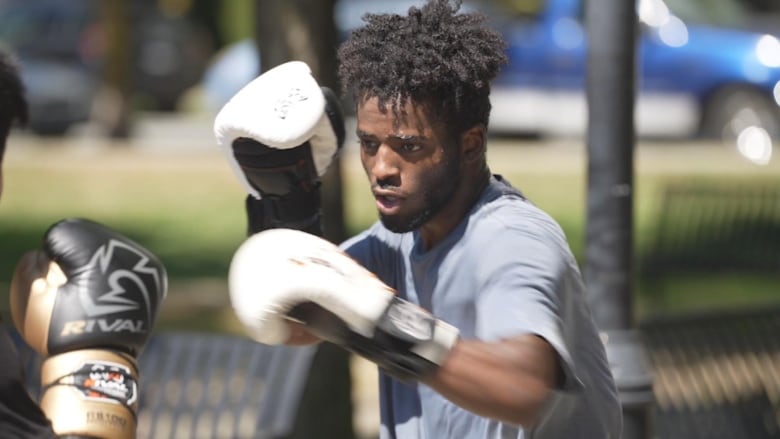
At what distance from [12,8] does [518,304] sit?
18623mm

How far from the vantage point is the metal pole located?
13.6 feet

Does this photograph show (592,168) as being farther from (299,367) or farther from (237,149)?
(299,367)

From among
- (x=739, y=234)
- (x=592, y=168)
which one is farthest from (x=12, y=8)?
(x=592, y=168)

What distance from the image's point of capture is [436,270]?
280 cm

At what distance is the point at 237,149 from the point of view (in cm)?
327

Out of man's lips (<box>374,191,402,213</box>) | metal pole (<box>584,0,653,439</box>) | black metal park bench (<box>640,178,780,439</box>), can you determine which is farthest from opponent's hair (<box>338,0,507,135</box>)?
black metal park bench (<box>640,178,780,439</box>)

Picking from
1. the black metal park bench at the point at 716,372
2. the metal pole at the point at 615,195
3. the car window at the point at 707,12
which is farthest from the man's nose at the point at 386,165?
the car window at the point at 707,12

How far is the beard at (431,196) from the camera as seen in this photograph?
2736 mm

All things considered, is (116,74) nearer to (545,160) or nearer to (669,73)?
(545,160)

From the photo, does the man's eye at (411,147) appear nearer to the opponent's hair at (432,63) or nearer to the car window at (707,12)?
the opponent's hair at (432,63)

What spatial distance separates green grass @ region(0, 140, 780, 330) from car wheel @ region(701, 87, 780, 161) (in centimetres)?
56

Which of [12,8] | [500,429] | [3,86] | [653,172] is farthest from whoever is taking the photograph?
[12,8]

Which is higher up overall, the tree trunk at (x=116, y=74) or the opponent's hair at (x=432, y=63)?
the opponent's hair at (x=432, y=63)

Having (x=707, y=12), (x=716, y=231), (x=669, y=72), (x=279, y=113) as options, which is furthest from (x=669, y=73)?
(x=279, y=113)
